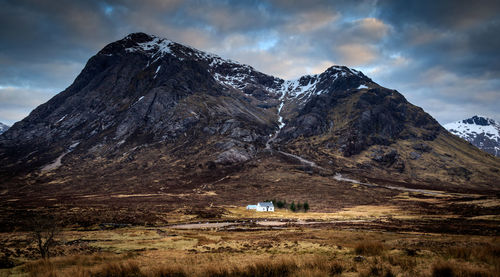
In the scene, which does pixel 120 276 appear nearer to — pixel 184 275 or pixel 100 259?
pixel 184 275

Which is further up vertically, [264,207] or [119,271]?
[119,271]

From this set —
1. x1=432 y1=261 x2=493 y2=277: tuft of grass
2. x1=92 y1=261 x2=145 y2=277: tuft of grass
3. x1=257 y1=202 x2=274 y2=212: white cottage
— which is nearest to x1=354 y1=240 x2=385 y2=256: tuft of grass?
x1=432 y1=261 x2=493 y2=277: tuft of grass

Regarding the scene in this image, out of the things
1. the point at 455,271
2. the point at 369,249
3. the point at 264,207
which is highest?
the point at 455,271

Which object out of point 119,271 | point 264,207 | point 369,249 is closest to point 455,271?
point 369,249

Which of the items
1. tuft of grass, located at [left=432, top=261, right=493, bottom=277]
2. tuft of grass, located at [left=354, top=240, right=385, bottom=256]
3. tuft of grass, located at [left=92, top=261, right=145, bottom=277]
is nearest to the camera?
tuft of grass, located at [left=432, top=261, right=493, bottom=277]

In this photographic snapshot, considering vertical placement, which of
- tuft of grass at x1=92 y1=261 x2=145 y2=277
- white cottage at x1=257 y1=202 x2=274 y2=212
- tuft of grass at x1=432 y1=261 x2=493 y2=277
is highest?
tuft of grass at x1=432 y1=261 x2=493 y2=277

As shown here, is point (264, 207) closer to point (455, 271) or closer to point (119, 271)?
point (119, 271)

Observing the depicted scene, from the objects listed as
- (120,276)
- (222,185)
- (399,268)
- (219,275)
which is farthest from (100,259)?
(222,185)

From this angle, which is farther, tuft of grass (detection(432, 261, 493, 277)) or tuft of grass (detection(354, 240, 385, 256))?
tuft of grass (detection(354, 240, 385, 256))

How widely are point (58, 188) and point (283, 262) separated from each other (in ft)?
615

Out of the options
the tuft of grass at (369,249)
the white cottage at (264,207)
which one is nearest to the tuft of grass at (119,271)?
the tuft of grass at (369,249)

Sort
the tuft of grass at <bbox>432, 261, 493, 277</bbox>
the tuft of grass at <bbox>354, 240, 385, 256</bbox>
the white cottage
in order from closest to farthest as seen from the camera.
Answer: the tuft of grass at <bbox>432, 261, 493, 277</bbox>
the tuft of grass at <bbox>354, 240, 385, 256</bbox>
the white cottage

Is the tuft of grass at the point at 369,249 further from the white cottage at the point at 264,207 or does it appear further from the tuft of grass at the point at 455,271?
the white cottage at the point at 264,207

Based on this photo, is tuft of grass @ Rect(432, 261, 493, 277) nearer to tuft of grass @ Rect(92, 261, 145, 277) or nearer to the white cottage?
tuft of grass @ Rect(92, 261, 145, 277)
